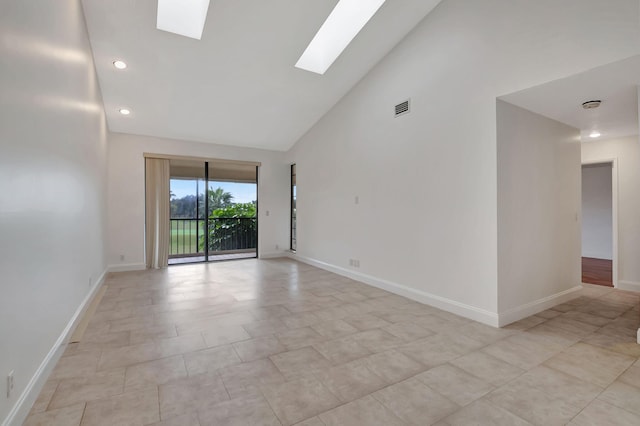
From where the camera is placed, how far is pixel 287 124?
6.25 meters

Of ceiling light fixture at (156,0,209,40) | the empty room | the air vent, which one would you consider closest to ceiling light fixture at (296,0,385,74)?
the empty room

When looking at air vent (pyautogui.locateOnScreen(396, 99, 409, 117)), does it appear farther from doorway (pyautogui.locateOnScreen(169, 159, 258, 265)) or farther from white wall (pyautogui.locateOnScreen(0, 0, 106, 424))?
doorway (pyautogui.locateOnScreen(169, 159, 258, 265))

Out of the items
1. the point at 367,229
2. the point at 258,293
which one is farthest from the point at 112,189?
the point at 367,229

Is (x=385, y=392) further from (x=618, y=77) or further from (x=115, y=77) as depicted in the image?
(x=115, y=77)

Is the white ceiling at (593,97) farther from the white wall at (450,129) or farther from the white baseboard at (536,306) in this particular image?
the white baseboard at (536,306)

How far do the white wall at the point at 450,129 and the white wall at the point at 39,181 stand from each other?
3729 mm

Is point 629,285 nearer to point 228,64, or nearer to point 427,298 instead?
point 427,298

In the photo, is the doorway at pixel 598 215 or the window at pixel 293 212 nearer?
the doorway at pixel 598 215

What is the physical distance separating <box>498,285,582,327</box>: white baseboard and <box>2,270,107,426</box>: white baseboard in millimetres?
3804

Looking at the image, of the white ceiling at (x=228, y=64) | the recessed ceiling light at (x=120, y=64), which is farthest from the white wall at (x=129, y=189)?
the recessed ceiling light at (x=120, y=64)

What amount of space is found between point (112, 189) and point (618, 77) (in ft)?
24.0

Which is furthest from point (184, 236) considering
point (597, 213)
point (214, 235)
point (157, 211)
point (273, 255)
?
point (597, 213)

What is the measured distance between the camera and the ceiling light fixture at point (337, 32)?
3.91 meters

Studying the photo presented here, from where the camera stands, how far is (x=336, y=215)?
563 centimetres
